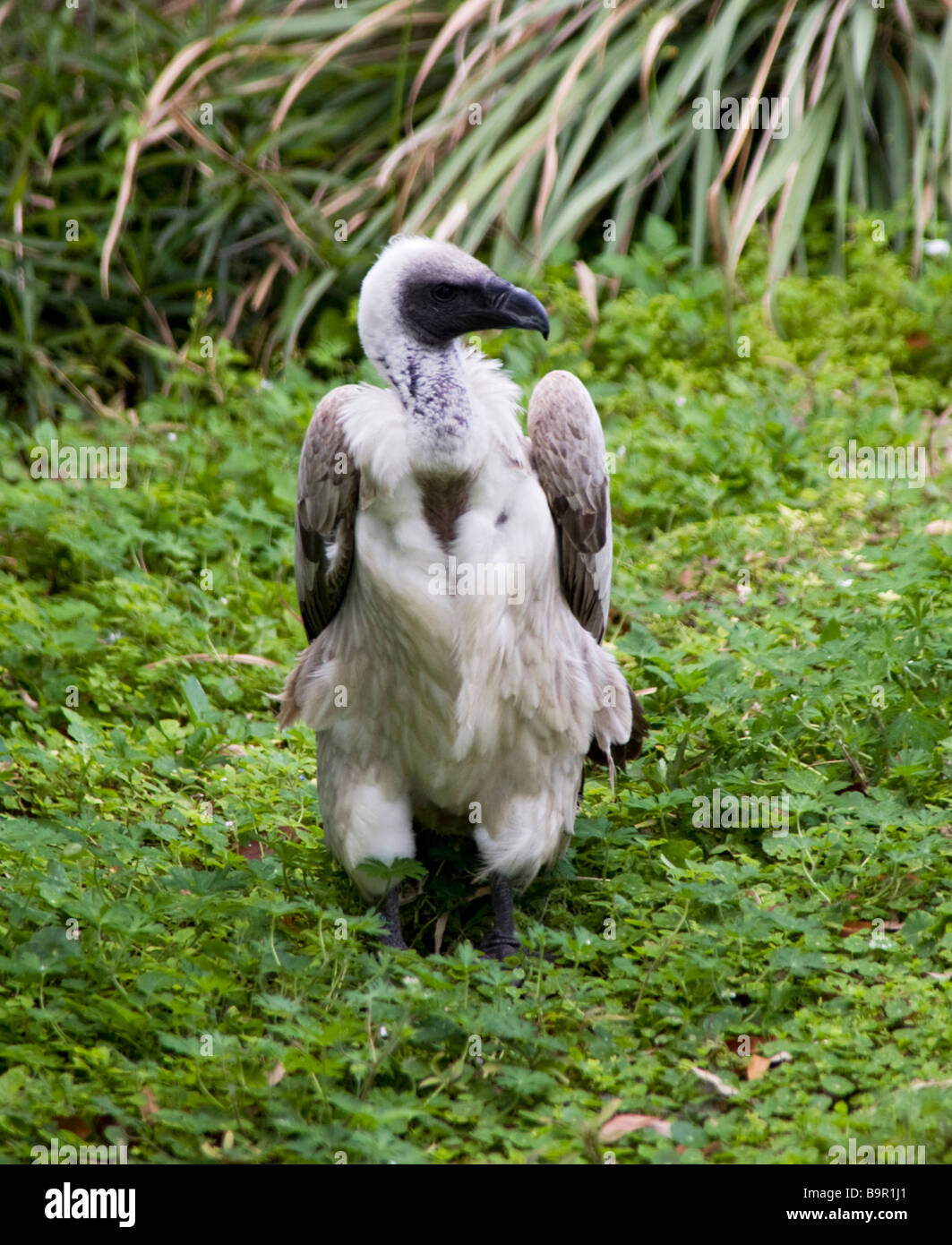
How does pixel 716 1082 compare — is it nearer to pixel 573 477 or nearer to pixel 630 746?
pixel 630 746

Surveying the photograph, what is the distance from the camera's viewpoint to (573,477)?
3955 millimetres

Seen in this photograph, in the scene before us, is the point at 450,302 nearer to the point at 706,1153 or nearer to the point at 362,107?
the point at 706,1153

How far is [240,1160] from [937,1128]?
1367 millimetres

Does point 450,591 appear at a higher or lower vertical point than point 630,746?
higher

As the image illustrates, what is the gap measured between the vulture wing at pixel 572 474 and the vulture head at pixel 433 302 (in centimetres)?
33

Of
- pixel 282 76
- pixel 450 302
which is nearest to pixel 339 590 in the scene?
pixel 450 302

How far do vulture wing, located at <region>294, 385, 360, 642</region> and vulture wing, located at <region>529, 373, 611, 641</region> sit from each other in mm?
500

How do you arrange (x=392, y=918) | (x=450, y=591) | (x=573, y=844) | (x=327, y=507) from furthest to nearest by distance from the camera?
(x=573, y=844) → (x=392, y=918) → (x=327, y=507) → (x=450, y=591)

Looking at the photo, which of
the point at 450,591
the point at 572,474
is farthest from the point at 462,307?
the point at 450,591

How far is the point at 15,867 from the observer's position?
4.06 meters

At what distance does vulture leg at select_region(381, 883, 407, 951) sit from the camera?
13.0 feet

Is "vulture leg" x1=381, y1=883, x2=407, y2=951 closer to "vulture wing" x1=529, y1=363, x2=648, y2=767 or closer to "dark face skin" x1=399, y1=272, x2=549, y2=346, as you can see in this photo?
"vulture wing" x1=529, y1=363, x2=648, y2=767

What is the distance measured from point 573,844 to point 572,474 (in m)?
1.11

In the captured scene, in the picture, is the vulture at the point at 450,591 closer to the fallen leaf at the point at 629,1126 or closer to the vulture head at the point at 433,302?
the vulture head at the point at 433,302
